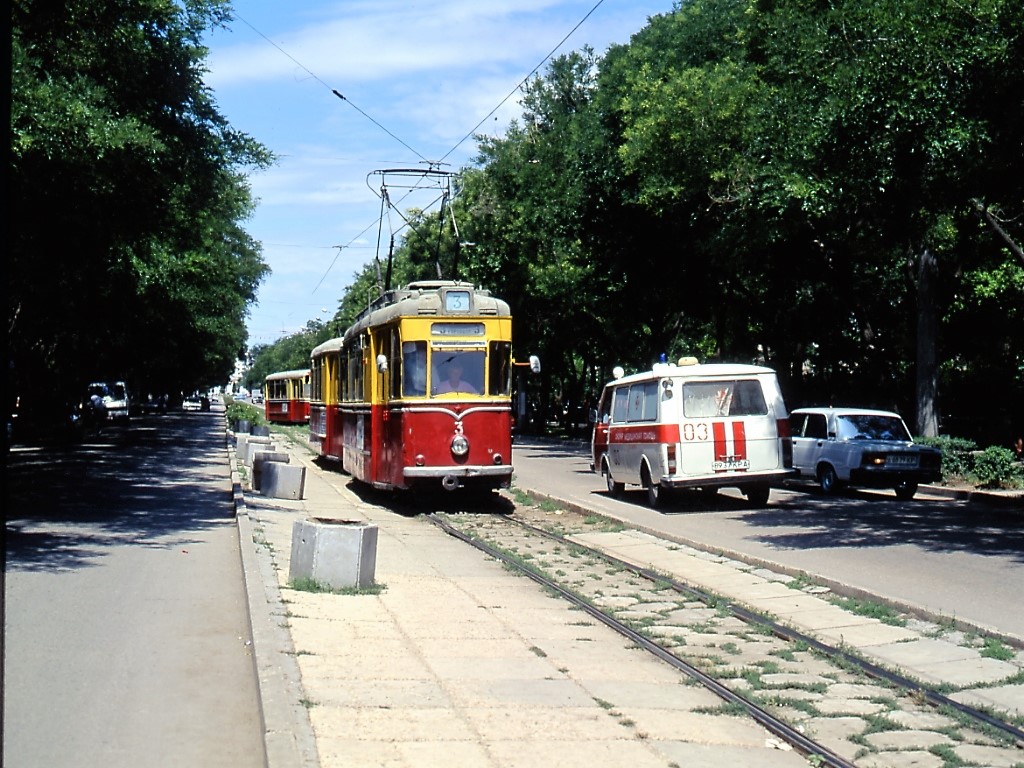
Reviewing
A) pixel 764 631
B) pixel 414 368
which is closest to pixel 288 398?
pixel 414 368

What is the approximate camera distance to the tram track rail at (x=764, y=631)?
668cm

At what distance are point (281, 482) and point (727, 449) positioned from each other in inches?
308

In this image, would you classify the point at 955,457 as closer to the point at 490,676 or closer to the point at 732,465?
the point at 732,465

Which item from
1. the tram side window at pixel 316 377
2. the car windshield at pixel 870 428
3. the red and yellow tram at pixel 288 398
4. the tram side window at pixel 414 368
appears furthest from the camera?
the red and yellow tram at pixel 288 398

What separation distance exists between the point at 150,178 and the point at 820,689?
14516mm

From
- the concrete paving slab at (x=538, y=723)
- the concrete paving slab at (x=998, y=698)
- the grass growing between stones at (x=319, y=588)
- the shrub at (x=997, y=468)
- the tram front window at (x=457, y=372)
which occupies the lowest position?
the concrete paving slab at (x=538, y=723)

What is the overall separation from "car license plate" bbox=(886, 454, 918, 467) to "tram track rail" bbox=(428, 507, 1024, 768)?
9.20 meters

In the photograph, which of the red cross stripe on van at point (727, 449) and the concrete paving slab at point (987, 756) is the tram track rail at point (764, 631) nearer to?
the concrete paving slab at point (987, 756)

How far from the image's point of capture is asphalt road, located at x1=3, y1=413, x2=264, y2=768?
6.59 meters

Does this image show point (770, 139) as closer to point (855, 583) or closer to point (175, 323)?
point (855, 583)

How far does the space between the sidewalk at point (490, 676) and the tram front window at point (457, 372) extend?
6.74m

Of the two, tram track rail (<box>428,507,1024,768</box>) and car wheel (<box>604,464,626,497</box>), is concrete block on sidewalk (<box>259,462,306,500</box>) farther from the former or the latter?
tram track rail (<box>428,507,1024,768</box>)

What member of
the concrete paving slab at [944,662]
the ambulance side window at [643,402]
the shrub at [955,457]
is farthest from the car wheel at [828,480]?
the concrete paving slab at [944,662]

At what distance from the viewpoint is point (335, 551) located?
453 inches
